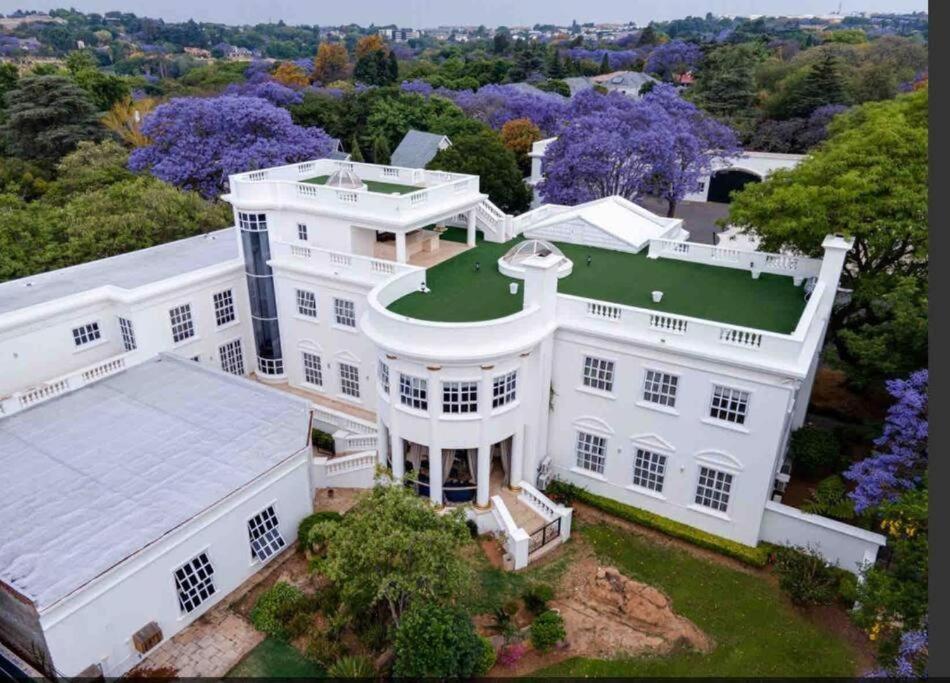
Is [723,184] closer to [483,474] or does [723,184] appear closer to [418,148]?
[418,148]

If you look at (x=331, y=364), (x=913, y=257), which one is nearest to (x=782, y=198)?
(x=913, y=257)

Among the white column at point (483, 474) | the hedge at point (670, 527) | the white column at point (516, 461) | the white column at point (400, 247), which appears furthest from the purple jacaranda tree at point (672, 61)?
the white column at point (483, 474)

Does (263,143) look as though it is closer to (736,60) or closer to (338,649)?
(338,649)

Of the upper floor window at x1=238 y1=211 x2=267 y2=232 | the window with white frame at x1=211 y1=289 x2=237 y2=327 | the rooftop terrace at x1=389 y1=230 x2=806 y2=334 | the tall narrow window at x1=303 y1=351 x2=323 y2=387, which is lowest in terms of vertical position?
the tall narrow window at x1=303 y1=351 x2=323 y2=387

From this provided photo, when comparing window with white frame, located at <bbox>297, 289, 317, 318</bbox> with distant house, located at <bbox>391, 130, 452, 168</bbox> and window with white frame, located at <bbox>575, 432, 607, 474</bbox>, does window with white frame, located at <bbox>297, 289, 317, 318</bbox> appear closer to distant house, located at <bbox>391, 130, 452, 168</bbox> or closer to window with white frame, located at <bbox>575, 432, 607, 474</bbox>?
window with white frame, located at <bbox>575, 432, 607, 474</bbox>

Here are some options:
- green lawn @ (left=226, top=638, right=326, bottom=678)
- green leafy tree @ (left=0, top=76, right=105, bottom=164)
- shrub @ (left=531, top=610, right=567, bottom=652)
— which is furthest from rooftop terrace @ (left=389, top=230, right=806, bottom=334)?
green leafy tree @ (left=0, top=76, right=105, bottom=164)
